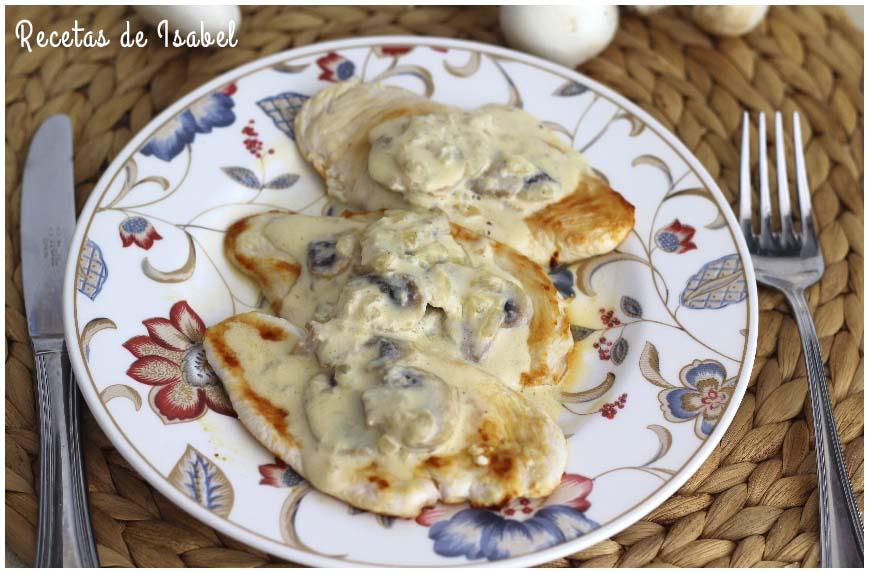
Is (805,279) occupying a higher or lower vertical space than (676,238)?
lower

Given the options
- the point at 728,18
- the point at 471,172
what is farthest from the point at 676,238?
the point at 728,18

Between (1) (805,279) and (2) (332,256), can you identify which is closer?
(2) (332,256)

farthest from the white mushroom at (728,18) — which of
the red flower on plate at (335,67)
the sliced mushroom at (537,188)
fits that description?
the red flower on plate at (335,67)

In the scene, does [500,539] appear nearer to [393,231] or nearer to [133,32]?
[393,231]

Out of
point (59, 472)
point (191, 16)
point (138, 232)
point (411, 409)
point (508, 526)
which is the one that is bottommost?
point (508, 526)

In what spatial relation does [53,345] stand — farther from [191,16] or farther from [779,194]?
[779,194]

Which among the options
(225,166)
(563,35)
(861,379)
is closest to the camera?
(861,379)

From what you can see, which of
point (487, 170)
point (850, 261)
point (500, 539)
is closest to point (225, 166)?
point (487, 170)
